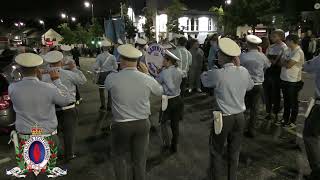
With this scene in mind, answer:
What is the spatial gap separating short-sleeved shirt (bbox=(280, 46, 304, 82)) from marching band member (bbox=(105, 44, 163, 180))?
14.4ft

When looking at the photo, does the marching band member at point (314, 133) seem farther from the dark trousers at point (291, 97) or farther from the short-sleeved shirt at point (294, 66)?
the dark trousers at point (291, 97)

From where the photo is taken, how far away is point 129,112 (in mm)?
4621

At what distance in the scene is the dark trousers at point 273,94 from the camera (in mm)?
9039

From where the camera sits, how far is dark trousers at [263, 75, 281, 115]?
9.04 meters

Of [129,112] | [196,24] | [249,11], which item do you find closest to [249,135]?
[129,112]

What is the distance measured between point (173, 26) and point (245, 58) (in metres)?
35.7

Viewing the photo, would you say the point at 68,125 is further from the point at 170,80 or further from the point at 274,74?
the point at 274,74

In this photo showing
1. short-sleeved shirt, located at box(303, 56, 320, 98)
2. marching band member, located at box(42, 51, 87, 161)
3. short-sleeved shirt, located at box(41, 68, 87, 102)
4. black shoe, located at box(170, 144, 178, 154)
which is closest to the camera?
short-sleeved shirt, located at box(303, 56, 320, 98)

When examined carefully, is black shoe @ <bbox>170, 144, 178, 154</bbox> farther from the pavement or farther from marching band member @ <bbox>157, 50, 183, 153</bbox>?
the pavement

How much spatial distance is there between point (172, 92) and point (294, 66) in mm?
3111

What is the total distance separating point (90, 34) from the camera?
63.9 metres

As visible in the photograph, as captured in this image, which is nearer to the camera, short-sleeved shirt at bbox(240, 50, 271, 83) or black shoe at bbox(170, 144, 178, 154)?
black shoe at bbox(170, 144, 178, 154)

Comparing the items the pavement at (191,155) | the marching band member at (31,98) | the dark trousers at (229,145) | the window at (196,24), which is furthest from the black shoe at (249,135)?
the window at (196,24)

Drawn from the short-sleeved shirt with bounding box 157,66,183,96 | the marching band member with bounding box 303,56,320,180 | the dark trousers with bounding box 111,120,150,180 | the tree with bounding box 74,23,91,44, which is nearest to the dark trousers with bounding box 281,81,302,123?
the marching band member with bounding box 303,56,320,180
